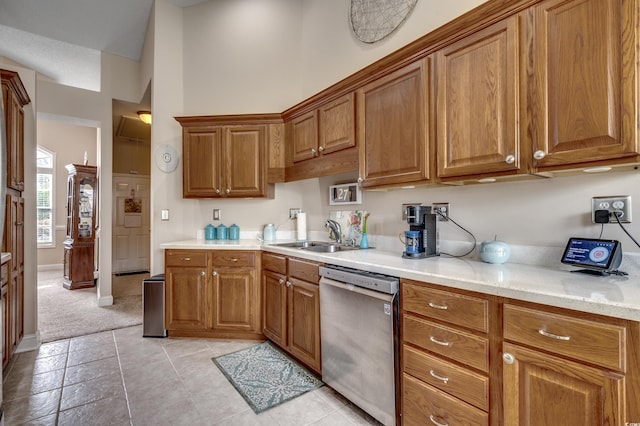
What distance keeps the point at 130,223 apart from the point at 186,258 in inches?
176

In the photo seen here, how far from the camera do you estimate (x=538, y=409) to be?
3.58 feet

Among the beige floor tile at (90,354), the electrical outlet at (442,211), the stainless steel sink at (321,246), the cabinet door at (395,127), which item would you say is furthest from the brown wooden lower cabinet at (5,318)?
the electrical outlet at (442,211)

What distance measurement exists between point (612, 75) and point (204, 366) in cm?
292

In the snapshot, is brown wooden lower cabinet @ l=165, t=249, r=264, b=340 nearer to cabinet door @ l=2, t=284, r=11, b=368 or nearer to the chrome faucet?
the chrome faucet

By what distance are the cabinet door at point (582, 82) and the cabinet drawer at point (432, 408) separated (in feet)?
3.62

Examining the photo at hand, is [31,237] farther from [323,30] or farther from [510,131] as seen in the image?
[510,131]

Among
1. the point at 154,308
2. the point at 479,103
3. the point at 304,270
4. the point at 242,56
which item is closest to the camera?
the point at 479,103

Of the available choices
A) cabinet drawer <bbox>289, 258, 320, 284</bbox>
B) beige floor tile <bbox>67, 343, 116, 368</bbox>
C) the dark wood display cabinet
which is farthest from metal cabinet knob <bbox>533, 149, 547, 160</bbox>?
the dark wood display cabinet

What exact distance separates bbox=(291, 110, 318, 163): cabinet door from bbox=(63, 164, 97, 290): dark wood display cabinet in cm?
409

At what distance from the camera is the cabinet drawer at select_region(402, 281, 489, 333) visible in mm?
1244

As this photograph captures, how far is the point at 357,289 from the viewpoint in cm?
173

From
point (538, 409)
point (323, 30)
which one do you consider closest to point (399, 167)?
point (538, 409)

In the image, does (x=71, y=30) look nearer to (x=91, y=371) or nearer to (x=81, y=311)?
(x=81, y=311)

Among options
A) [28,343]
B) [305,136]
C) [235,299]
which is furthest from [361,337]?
[28,343]
